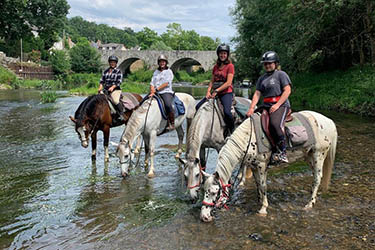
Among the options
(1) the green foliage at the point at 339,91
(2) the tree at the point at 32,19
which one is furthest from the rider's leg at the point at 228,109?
(2) the tree at the point at 32,19

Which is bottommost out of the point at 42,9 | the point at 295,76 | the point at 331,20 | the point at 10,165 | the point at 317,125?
the point at 10,165

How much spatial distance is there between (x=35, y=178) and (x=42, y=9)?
60293 mm

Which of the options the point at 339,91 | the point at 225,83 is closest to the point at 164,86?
the point at 225,83

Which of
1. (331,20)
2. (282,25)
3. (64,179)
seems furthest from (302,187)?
(282,25)

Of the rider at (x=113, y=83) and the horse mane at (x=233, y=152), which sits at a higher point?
the rider at (x=113, y=83)

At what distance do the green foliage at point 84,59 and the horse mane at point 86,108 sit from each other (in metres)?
50.5

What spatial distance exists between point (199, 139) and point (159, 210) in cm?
144

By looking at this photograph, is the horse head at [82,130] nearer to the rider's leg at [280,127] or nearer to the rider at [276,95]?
the rider at [276,95]

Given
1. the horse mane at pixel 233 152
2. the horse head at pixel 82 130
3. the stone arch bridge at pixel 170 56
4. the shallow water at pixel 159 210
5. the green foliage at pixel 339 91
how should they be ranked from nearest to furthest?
the shallow water at pixel 159 210 < the horse mane at pixel 233 152 < the horse head at pixel 82 130 < the green foliage at pixel 339 91 < the stone arch bridge at pixel 170 56

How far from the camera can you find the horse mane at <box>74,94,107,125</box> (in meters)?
7.95

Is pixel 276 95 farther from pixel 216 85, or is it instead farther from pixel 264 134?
pixel 216 85

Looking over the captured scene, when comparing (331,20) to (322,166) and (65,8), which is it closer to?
(322,166)

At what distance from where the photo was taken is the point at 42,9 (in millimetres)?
57594

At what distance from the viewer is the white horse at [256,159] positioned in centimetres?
469
